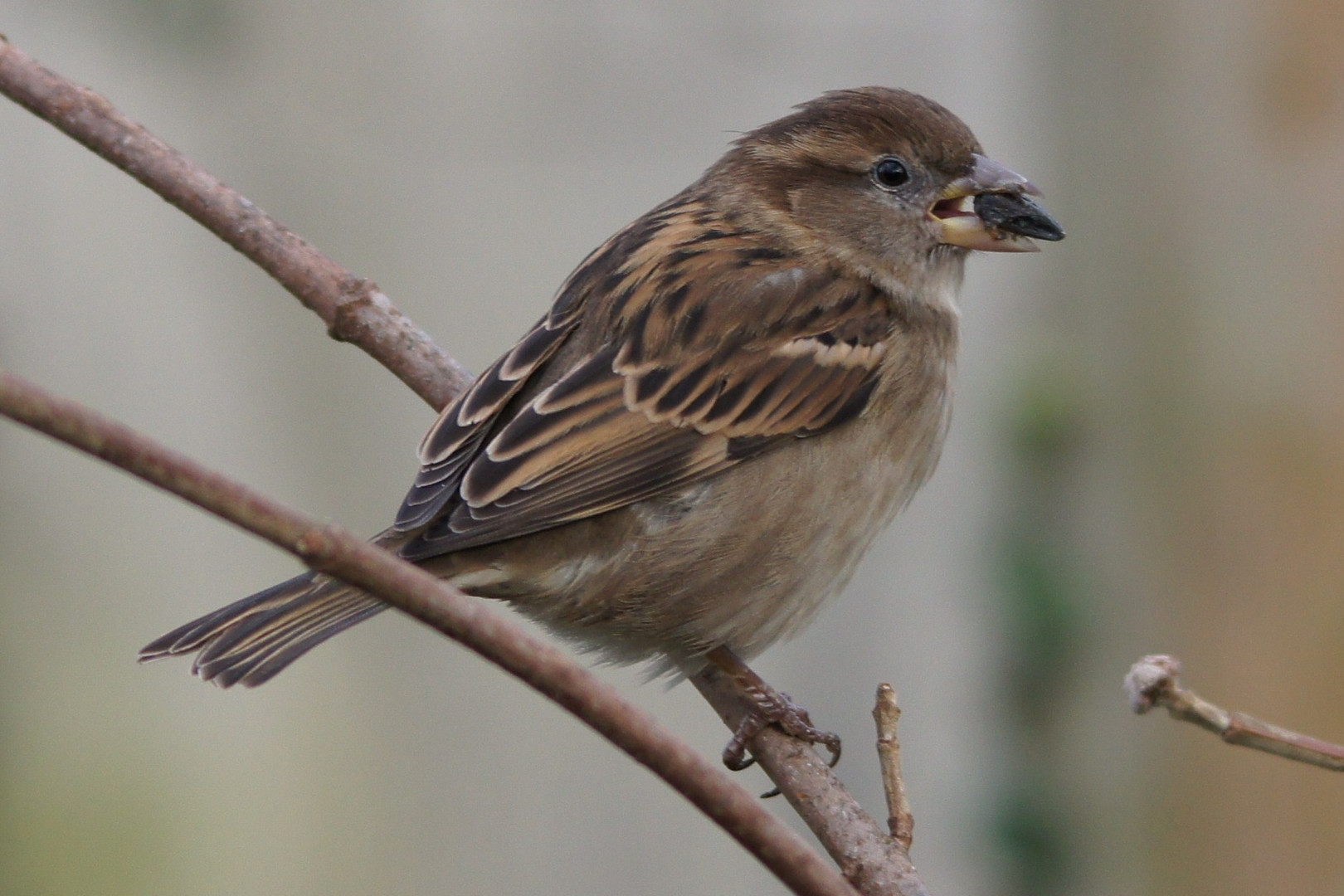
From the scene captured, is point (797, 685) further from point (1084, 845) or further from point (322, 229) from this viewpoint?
point (322, 229)

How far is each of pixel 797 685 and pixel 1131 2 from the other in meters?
2.27

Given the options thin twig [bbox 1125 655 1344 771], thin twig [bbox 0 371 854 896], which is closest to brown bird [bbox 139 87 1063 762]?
thin twig [bbox 0 371 854 896]

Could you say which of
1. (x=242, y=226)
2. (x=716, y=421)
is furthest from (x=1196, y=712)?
(x=242, y=226)

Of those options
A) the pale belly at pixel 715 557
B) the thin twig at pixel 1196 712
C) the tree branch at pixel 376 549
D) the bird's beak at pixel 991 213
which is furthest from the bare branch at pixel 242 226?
the thin twig at pixel 1196 712

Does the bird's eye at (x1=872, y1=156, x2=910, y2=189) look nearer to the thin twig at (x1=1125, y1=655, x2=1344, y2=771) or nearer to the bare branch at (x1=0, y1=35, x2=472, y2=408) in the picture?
the bare branch at (x1=0, y1=35, x2=472, y2=408)

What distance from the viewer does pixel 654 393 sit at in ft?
8.66

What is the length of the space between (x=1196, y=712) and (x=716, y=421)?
4.89 feet

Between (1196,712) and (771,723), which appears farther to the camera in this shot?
(771,723)

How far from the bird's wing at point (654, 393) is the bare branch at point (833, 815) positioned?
458 millimetres

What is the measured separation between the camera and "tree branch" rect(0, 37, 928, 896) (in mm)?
1067

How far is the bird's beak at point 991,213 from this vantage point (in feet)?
9.52

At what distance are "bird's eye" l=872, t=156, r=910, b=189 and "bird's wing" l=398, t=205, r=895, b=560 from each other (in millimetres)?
237

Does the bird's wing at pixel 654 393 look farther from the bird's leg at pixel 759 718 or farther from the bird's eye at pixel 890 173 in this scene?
the bird's leg at pixel 759 718

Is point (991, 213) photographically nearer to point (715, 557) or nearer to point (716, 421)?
point (716, 421)
